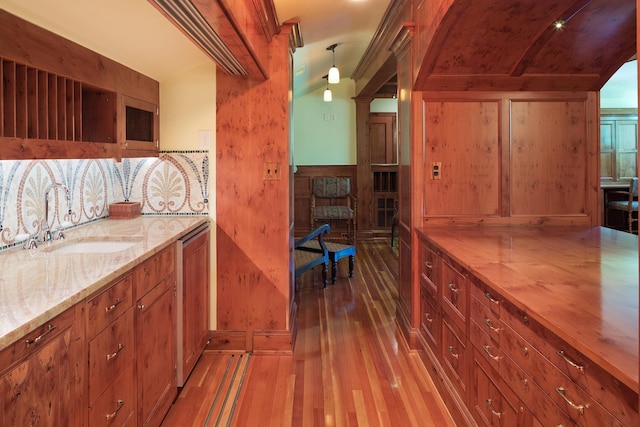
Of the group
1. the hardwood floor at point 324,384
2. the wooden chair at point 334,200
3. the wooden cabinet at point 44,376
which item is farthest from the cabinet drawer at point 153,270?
the wooden chair at point 334,200

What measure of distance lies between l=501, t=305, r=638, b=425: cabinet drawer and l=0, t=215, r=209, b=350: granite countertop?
4.56ft

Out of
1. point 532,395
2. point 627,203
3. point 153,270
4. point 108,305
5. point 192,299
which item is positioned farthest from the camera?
point 627,203

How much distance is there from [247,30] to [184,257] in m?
1.28

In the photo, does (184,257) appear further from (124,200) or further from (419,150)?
(419,150)

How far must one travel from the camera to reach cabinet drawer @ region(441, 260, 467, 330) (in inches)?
81.9

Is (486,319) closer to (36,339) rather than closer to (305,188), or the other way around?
(36,339)

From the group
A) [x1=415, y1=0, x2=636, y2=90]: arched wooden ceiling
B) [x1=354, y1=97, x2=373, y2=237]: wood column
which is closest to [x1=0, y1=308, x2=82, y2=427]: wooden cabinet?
[x1=415, y1=0, x2=636, y2=90]: arched wooden ceiling

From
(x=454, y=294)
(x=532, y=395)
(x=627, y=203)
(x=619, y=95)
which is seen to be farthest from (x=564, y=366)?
(x=619, y=95)

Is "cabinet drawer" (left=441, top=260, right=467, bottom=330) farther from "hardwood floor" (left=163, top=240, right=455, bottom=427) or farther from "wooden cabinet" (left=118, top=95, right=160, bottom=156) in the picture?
"wooden cabinet" (left=118, top=95, right=160, bottom=156)

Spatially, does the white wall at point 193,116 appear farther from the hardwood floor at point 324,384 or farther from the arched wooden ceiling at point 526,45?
the arched wooden ceiling at point 526,45

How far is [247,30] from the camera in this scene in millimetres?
2096

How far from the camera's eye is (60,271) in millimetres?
1597

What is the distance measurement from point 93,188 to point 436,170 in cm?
227

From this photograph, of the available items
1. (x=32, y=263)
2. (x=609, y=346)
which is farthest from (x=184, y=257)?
(x=609, y=346)
